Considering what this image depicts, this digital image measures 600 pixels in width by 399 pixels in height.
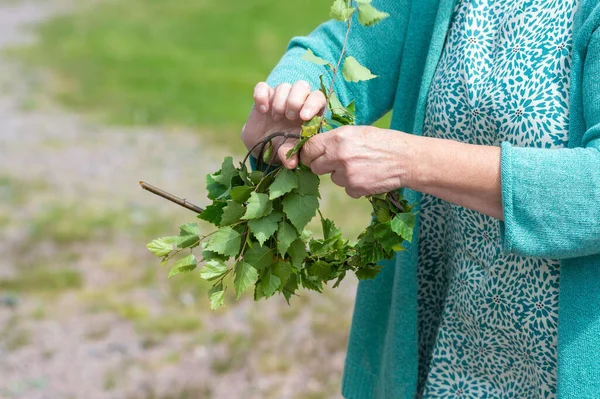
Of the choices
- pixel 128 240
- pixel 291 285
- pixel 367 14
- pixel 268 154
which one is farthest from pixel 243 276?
pixel 128 240

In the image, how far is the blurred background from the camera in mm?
3594

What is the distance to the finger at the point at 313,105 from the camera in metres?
1.47

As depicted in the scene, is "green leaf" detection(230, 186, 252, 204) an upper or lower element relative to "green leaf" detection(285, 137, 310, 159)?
lower

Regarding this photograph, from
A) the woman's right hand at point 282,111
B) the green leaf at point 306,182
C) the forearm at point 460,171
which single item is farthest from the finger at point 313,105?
the forearm at point 460,171

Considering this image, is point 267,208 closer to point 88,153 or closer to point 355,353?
point 355,353

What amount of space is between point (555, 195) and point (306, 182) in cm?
48

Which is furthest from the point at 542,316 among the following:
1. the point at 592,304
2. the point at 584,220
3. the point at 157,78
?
the point at 157,78

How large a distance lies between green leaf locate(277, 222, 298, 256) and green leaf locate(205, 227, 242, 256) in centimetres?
9

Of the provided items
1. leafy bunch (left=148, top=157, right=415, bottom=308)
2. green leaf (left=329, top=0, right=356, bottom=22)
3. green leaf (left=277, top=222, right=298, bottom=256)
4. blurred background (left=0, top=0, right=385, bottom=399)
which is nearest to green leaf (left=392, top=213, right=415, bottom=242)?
leafy bunch (left=148, top=157, right=415, bottom=308)

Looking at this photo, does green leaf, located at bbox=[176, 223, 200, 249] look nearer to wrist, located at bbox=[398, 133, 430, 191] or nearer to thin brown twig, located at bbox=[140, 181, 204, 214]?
thin brown twig, located at bbox=[140, 181, 204, 214]

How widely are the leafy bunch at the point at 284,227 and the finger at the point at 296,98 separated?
0.14ft

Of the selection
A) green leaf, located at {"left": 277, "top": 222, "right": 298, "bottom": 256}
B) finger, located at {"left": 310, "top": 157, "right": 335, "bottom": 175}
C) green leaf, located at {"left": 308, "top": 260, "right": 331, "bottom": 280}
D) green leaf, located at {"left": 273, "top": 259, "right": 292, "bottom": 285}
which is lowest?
green leaf, located at {"left": 308, "top": 260, "right": 331, "bottom": 280}

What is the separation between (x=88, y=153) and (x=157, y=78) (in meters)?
2.65

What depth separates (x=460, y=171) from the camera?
4.43ft
